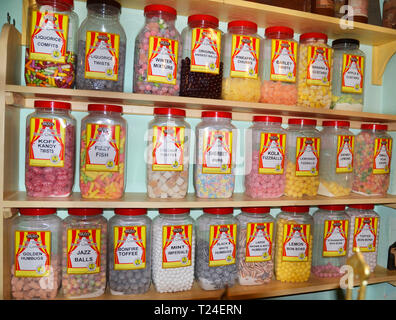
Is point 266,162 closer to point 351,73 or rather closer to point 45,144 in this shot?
point 351,73

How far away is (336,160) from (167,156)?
2.32ft

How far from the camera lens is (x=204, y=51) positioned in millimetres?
1120

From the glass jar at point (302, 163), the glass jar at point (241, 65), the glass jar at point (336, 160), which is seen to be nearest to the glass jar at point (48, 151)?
the glass jar at point (241, 65)

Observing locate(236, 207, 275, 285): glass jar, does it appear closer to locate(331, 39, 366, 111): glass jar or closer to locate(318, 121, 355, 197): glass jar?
locate(318, 121, 355, 197): glass jar

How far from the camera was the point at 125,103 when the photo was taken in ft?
3.81

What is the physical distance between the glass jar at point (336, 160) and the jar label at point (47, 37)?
3.50 ft

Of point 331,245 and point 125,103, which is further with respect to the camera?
point 331,245

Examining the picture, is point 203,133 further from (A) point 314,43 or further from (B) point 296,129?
(A) point 314,43

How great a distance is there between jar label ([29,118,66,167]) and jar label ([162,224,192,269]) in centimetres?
43

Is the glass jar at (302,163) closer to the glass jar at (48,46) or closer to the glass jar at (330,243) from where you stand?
the glass jar at (330,243)
